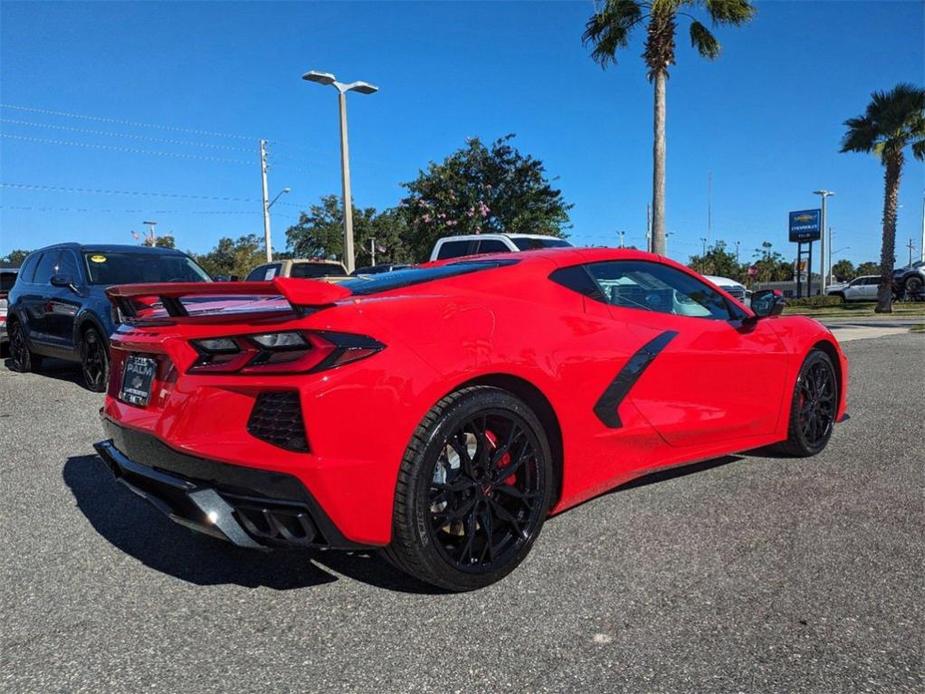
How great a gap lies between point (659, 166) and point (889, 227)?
16.9 meters

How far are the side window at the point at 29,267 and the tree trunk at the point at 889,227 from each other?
90.8 feet

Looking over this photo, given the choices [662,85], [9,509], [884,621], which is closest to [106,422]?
[9,509]

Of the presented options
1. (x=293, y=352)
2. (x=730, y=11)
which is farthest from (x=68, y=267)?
(x=730, y=11)

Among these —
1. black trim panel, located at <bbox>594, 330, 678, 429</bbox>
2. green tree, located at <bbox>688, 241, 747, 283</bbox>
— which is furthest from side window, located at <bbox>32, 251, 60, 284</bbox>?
green tree, located at <bbox>688, 241, 747, 283</bbox>

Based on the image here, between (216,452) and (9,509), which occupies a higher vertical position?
(216,452)

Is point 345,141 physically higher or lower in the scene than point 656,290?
higher

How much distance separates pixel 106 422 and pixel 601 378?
226cm

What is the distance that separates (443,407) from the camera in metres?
2.59

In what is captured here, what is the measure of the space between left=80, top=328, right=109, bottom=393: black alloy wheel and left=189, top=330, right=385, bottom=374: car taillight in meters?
5.59

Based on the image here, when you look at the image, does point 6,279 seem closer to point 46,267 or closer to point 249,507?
point 46,267

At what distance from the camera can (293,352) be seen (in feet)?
8.05

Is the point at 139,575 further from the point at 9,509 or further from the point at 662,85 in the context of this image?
the point at 662,85

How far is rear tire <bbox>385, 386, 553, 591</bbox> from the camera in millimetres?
2518

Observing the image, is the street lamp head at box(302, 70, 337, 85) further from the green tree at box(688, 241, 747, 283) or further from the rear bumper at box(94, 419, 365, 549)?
the green tree at box(688, 241, 747, 283)
